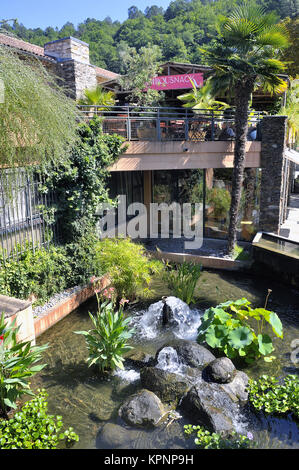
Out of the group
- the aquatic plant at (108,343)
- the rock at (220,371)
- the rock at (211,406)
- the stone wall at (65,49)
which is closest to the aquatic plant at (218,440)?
the rock at (211,406)

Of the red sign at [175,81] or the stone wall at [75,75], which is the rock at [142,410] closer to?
the stone wall at [75,75]

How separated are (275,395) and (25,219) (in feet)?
21.4

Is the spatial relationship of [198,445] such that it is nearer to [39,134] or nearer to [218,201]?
[39,134]

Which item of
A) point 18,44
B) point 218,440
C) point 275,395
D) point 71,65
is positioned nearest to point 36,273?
point 218,440

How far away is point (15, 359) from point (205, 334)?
3.54m

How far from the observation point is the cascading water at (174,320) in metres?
8.57

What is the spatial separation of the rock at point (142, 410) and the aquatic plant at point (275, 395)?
1.54 m

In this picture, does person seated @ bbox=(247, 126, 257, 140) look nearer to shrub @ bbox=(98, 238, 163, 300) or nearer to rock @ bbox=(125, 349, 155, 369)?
shrub @ bbox=(98, 238, 163, 300)

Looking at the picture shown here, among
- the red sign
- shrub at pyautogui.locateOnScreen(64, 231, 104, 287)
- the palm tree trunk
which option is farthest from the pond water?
the red sign

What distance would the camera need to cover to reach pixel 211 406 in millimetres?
5855

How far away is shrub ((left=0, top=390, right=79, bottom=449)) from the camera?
16.0 ft

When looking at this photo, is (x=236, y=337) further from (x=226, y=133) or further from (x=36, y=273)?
(x=226, y=133)

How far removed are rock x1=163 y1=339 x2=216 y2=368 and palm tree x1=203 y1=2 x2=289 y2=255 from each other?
22.9 feet
